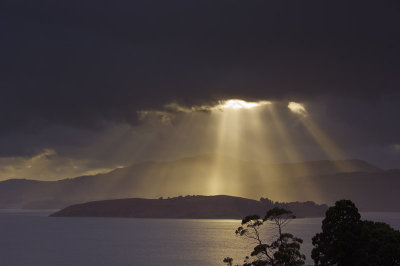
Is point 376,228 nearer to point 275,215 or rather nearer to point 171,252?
point 275,215

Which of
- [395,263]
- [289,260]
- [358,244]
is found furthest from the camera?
[395,263]

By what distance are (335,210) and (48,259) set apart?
13608 cm

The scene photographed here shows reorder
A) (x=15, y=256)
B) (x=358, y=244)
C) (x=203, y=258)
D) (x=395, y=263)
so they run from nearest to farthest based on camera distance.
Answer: (x=358, y=244) < (x=395, y=263) < (x=203, y=258) < (x=15, y=256)

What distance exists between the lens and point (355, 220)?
6988 centimetres

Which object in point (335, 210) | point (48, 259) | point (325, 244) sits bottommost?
point (48, 259)

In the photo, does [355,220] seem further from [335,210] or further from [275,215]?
[275,215]

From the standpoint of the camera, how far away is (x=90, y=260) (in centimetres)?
17138

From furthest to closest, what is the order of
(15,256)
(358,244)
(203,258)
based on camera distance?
(15,256)
(203,258)
(358,244)

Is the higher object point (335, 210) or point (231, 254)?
point (335, 210)

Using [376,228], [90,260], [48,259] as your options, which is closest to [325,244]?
[376,228]

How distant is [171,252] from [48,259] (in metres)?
48.0

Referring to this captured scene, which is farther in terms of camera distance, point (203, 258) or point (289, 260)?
point (203, 258)

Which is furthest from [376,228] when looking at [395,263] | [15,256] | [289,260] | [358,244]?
[15,256]

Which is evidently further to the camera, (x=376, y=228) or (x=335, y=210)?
(x=376, y=228)
